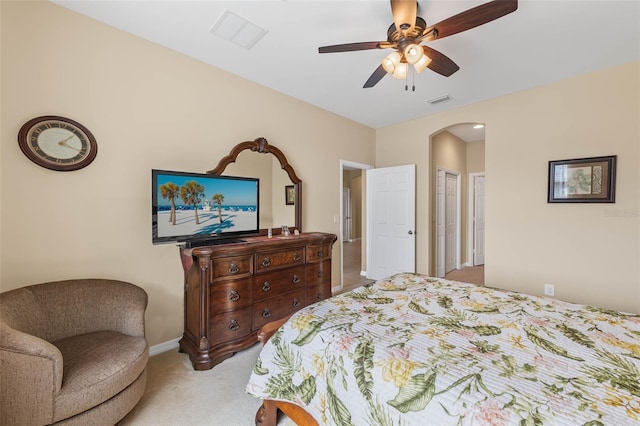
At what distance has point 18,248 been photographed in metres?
1.84

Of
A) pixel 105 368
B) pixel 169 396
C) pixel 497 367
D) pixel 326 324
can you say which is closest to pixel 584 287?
pixel 497 367

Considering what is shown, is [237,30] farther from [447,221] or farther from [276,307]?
[447,221]

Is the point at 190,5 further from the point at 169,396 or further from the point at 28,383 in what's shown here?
the point at 169,396

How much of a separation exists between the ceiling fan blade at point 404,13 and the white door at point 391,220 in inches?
106

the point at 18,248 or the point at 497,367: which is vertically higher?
the point at 18,248

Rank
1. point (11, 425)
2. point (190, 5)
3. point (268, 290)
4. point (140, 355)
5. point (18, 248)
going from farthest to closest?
point (268, 290), point (190, 5), point (18, 248), point (140, 355), point (11, 425)

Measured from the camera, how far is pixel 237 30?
221 centimetres

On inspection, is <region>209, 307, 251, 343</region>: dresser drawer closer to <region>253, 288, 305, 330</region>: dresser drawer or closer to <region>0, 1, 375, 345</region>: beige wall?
<region>253, 288, 305, 330</region>: dresser drawer

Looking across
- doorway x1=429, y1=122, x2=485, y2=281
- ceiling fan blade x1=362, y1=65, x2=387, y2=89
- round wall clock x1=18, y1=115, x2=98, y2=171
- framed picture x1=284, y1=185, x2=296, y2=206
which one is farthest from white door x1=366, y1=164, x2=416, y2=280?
round wall clock x1=18, y1=115, x2=98, y2=171

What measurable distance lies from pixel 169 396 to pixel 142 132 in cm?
211

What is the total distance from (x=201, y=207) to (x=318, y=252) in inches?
52.2

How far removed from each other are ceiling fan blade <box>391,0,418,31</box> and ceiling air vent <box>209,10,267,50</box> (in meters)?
1.11

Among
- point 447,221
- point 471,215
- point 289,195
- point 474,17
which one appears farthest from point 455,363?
point 471,215

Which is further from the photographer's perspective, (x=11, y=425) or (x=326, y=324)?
(x=326, y=324)
